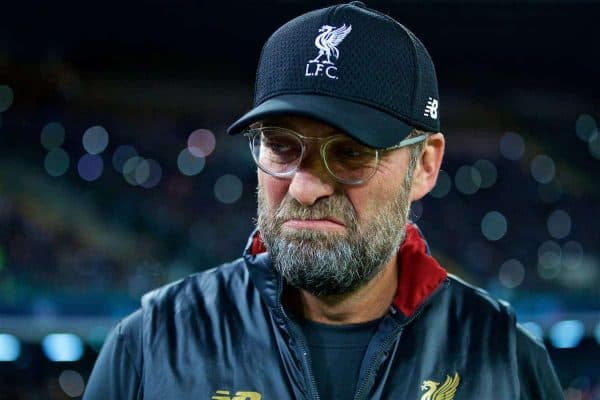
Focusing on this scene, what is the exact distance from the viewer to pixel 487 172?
1095 cm

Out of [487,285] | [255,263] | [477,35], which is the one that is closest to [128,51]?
[477,35]

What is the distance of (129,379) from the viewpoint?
150cm

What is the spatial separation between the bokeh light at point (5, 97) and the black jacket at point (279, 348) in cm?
893

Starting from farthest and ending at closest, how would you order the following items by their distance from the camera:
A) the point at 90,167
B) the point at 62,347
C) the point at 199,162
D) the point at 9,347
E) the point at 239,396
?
the point at 199,162 → the point at 90,167 → the point at 62,347 → the point at 9,347 → the point at 239,396

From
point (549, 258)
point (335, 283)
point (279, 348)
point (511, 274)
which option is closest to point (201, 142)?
point (511, 274)

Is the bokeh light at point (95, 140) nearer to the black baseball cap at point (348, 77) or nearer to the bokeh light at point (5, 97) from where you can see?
the bokeh light at point (5, 97)

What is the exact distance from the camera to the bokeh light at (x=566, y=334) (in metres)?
9.03

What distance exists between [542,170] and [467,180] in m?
1.16

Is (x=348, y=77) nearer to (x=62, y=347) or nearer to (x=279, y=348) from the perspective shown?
(x=279, y=348)

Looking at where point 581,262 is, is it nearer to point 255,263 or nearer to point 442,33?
point 442,33

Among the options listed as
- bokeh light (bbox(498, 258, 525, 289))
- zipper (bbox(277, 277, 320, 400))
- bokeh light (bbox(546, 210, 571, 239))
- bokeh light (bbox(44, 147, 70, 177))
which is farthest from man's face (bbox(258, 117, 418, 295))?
bokeh light (bbox(546, 210, 571, 239))

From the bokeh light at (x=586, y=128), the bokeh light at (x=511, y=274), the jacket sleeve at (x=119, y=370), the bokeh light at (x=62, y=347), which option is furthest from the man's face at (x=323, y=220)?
the bokeh light at (x=586, y=128)

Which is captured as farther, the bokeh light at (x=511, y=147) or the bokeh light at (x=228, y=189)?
the bokeh light at (x=511, y=147)

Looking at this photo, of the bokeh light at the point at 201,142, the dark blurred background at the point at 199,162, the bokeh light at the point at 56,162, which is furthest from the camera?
the bokeh light at the point at 201,142
